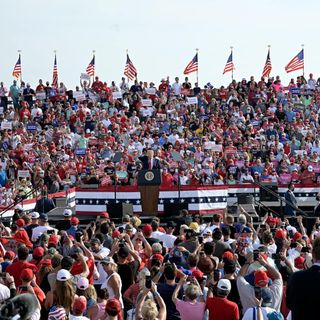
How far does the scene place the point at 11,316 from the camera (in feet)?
16.8

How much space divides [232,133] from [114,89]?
308 inches

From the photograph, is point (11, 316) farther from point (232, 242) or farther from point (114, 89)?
point (114, 89)

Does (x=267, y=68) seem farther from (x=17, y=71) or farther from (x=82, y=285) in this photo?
(x=82, y=285)

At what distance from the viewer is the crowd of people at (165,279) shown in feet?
28.7

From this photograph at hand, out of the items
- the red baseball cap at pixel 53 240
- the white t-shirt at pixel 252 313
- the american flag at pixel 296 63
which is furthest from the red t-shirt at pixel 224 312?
the american flag at pixel 296 63

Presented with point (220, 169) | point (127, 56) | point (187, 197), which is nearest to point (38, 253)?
point (187, 197)

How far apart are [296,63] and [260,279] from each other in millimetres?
35108

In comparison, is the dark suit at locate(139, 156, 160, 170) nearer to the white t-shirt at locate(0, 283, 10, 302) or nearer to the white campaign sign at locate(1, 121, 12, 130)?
the white campaign sign at locate(1, 121, 12, 130)

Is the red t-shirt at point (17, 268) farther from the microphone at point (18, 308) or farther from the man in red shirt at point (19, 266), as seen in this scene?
the microphone at point (18, 308)

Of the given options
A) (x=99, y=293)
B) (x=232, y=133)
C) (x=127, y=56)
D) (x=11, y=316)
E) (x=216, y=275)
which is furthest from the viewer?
(x=127, y=56)

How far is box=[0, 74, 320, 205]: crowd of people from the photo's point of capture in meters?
27.5

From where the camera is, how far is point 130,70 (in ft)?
144

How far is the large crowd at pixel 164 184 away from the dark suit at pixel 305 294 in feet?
0.03

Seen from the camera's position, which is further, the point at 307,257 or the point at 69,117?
the point at 69,117
